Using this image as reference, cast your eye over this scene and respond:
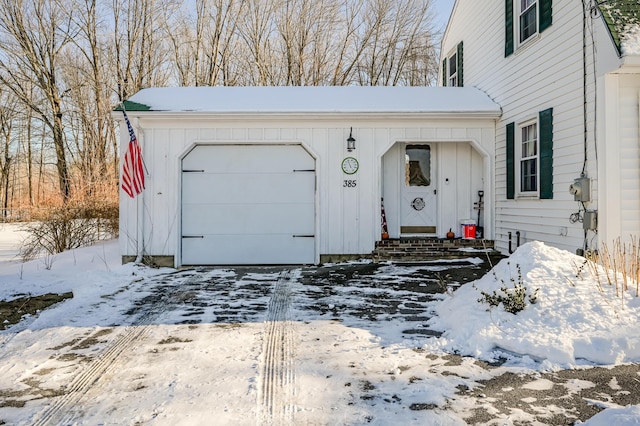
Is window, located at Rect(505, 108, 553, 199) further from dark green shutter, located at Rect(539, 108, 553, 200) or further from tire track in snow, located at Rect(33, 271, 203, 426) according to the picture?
tire track in snow, located at Rect(33, 271, 203, 426)

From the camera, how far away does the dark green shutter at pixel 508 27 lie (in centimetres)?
827

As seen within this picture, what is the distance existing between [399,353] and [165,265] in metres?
6.03

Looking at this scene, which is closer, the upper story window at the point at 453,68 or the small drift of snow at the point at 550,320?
the small drift of snow at the point at 550,320

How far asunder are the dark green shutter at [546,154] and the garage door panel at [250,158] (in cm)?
401

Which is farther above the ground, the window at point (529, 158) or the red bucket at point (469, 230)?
the window at point (529, 158)

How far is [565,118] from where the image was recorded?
6551mm

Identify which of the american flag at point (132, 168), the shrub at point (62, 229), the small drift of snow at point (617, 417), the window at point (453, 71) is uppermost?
the window at point (453, 71)

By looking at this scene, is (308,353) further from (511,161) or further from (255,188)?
(511,161)

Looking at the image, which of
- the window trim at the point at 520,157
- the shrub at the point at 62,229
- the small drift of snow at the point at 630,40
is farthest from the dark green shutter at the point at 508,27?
the shrub at the point at 62,229

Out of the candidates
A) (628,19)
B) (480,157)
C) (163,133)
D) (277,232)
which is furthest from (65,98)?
(628,19)

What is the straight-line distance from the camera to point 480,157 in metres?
9.31

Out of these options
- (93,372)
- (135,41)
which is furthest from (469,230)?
(135,41)

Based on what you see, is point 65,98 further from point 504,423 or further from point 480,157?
point 504,423

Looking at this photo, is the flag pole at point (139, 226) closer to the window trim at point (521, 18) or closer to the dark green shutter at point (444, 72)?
the window trim at point (521, 18)
